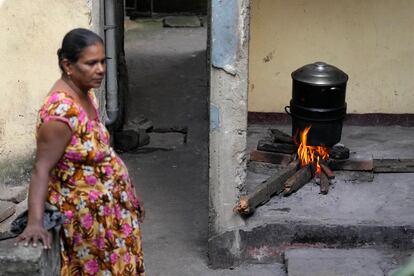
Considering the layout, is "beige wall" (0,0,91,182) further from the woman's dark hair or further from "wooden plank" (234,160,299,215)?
the woman's dark hair

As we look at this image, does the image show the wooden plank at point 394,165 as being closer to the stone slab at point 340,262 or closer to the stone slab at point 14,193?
the stone slab at point 340,262

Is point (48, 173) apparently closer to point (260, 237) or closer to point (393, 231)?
point (260, 237)

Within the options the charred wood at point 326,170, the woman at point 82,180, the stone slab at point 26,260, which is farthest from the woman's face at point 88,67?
the charred wood at point 326,170

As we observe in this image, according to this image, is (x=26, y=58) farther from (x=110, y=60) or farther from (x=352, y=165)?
(x=352, y=165)

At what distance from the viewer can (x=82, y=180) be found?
4234mm

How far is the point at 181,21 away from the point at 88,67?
1321cm

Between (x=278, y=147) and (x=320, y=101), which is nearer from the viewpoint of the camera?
(x=320, y=101)

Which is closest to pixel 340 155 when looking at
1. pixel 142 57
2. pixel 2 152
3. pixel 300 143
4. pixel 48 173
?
pixel 300 143

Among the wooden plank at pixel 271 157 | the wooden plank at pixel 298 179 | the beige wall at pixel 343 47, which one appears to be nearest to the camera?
the wooden plank at pixel 298 179

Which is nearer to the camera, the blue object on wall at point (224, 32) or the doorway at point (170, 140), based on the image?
the blue object on wall at point (224, 32)

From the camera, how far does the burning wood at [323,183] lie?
22.6ft

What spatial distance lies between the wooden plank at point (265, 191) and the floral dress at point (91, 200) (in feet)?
6.27

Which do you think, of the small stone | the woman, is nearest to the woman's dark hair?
the woman

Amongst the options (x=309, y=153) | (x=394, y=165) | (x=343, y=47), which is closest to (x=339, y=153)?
(x=309, y=153)
